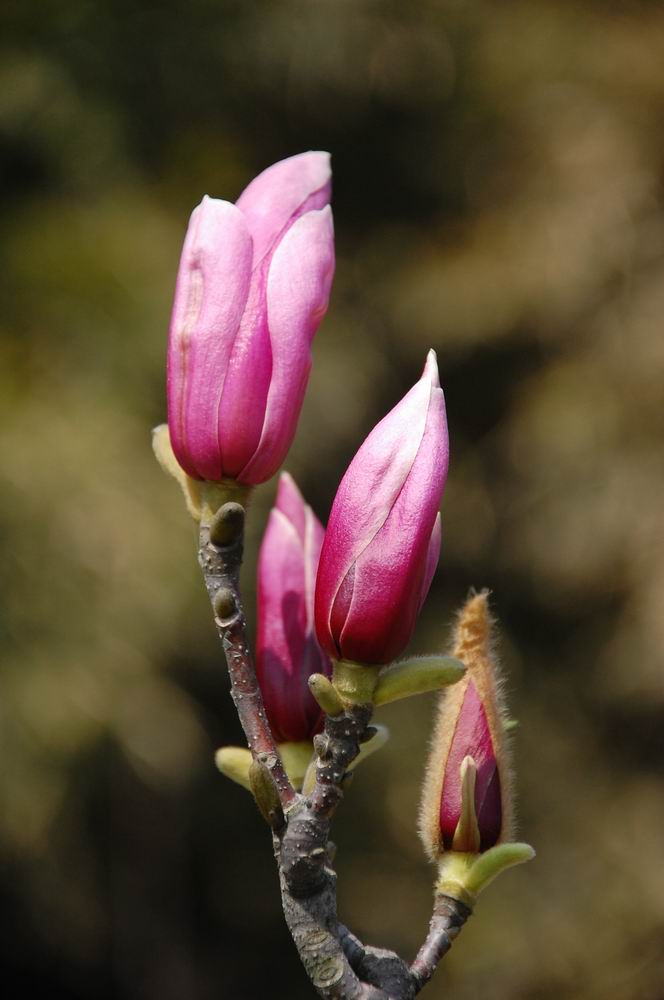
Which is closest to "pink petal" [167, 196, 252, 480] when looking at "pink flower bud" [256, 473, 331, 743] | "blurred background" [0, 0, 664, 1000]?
"pink flower bud" [256, 473, 331, 743]

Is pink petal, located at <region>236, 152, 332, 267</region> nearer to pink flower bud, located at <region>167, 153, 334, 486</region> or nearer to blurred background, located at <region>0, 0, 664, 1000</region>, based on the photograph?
pink flower bud, located at <region>167, 153, 334, 486</region>

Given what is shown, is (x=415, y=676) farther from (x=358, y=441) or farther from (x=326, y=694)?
(x=358, y=441)

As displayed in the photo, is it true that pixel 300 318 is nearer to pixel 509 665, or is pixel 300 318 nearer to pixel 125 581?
pixel 125 581

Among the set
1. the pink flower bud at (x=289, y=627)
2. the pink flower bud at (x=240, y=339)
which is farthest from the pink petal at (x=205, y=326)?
the pink flower bud at (x=289, y=627)

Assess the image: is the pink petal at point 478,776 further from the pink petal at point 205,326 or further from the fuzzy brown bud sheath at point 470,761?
the pink petal at point 205,326

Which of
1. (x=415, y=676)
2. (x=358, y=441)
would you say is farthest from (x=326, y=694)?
(x=358, y=441)

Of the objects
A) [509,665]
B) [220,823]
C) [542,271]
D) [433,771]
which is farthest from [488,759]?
[542,271]
